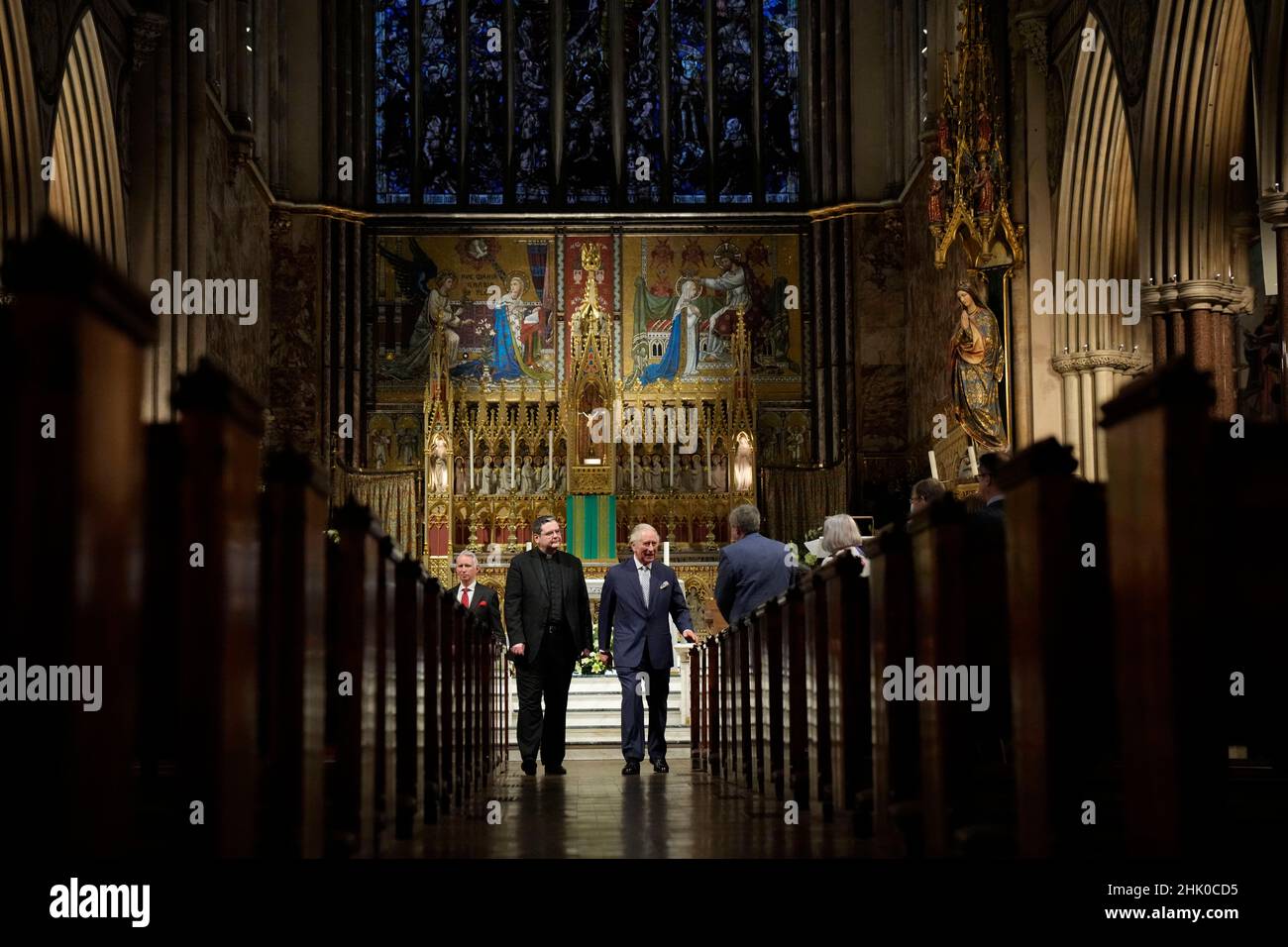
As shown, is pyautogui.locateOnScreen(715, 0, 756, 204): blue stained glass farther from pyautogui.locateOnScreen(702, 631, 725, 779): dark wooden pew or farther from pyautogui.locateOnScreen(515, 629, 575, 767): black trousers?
pyautogui.locateOnScreen(515, 629, 575, 767): black trousers

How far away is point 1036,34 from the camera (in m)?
14.4

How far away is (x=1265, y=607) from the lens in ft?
10.8

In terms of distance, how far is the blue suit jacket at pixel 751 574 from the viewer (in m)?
9.63

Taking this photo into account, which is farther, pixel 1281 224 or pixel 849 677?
pixel 1281 224

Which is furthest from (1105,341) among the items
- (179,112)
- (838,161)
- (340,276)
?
(340,276)

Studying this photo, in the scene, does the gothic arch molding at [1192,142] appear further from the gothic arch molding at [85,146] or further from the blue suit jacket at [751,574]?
the gothic arch molding at [85,146]

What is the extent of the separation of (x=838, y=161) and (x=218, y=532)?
18.4m

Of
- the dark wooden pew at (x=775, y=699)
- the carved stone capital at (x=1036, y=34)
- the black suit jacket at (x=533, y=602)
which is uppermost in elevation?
the carved stone capital at (x=1036, y=34)

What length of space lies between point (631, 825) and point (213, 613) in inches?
123

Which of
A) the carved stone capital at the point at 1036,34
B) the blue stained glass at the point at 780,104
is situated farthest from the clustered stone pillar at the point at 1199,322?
the blue stained glass at the point at 780,104

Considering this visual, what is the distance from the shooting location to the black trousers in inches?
402

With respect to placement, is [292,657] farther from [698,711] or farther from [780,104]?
[780,104]

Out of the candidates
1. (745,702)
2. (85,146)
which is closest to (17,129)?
(85,146)

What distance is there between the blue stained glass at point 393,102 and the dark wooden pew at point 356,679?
17.2 m
